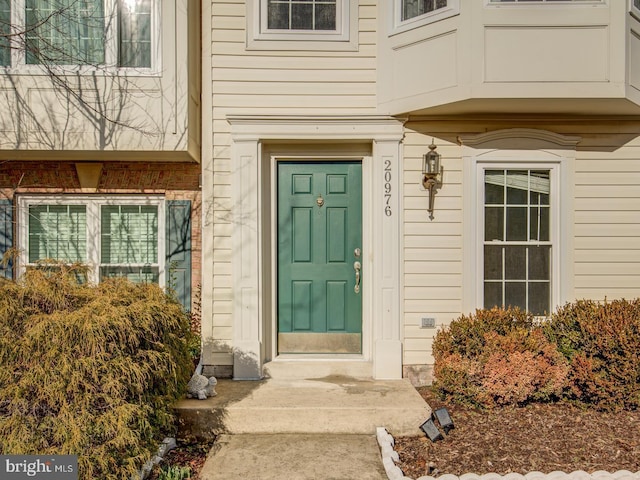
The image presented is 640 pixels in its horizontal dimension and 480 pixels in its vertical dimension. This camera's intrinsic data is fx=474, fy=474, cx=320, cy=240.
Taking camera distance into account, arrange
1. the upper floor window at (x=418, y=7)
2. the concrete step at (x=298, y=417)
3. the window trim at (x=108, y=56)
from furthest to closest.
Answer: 1. the window trim at (x=108, y=56)
2. the upper floor window at (x=418, y=7)
3. the concrete step at (x=298, y=417)

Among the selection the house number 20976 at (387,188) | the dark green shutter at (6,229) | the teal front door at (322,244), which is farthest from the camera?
the dark green shutter at (6,229)

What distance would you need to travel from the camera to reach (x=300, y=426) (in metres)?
4.18

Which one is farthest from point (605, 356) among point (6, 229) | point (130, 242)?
point (6, 229)

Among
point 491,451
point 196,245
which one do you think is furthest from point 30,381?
point 491,451

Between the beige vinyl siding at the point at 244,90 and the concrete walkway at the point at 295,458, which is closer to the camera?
the concrete walkway at the point at 295,458

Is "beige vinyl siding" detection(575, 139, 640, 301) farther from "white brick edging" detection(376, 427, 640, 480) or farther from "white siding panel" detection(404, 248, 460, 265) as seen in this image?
"white brick edging" detection(376, 427, 640, 480)

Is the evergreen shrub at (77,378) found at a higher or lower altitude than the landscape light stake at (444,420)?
higher

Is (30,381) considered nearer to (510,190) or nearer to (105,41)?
(105,41)

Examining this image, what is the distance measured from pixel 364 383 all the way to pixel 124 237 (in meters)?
3.40

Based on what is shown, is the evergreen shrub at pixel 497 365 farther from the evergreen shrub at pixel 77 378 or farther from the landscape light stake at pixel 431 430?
the evergreen shrub at pixel 77 378

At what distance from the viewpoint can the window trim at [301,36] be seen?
16.6 feet

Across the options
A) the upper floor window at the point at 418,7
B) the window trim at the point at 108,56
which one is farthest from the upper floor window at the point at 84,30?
the upper floor window at the point at 418,7

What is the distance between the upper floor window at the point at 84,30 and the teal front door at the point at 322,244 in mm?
2021

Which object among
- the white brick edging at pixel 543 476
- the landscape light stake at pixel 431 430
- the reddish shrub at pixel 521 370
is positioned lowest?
the white brick edging at pixel 543 476
